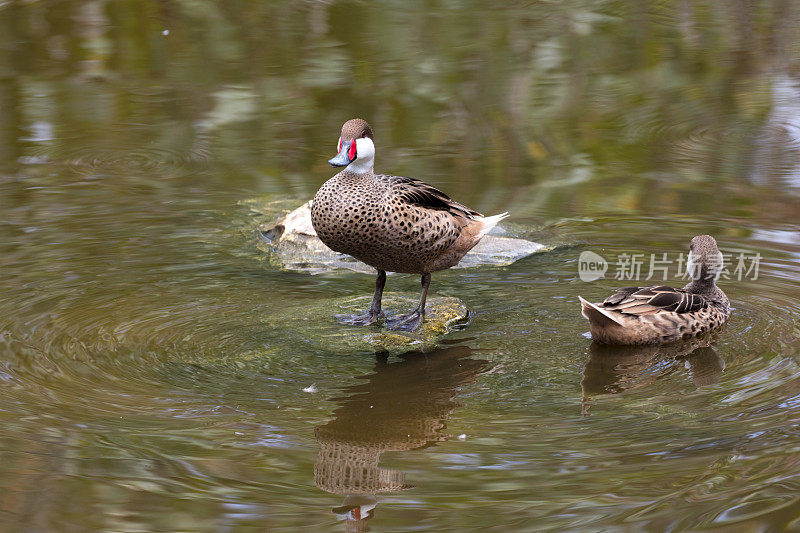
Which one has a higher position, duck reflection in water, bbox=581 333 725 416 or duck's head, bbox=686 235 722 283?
duck's head, bbox=686 235 722 283

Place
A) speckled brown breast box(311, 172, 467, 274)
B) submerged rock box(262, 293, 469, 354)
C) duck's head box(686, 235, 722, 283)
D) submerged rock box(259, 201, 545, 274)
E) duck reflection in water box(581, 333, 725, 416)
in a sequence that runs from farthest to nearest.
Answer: submerged rock box(259, 201, 545, 274) → duck's head box(686, 235, 722, 283) → submerged rock box(262, 293, 469, 354) → speckled brown breast box(311, 172, 467, 274) → duck reflection in water box(581, 333, 725, 416)

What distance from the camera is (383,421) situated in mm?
5301

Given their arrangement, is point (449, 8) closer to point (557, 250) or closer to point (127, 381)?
point (557, 250)

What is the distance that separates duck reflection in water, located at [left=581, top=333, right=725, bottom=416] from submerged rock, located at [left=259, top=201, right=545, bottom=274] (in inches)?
66.8

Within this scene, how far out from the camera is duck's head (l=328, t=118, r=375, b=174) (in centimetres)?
624

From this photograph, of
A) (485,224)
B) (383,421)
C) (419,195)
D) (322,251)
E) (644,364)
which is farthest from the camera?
(322,251)

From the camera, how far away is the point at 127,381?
564cm

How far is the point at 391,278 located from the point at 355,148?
5.80ft

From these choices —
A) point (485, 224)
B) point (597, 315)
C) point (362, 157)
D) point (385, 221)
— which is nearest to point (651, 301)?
point (597, 315)

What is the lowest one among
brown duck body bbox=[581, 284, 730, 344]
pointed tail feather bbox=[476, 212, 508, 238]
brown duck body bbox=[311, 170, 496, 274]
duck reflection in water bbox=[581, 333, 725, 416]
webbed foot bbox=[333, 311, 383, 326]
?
duck reflection in water bbox=[581, 333, 725, 416]

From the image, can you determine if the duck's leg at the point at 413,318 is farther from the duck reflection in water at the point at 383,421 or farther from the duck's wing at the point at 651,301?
the duck's wing at the point at 651,301

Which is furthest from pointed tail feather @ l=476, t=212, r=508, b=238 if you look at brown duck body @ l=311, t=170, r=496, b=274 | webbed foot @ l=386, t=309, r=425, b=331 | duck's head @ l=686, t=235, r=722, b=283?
duck's head @ l=686, t=235, r=722, b=283

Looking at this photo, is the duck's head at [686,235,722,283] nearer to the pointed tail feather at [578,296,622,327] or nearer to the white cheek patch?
the pointed tail feather at [578,296,622,327]

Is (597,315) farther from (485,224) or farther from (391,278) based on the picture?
(391,278)
